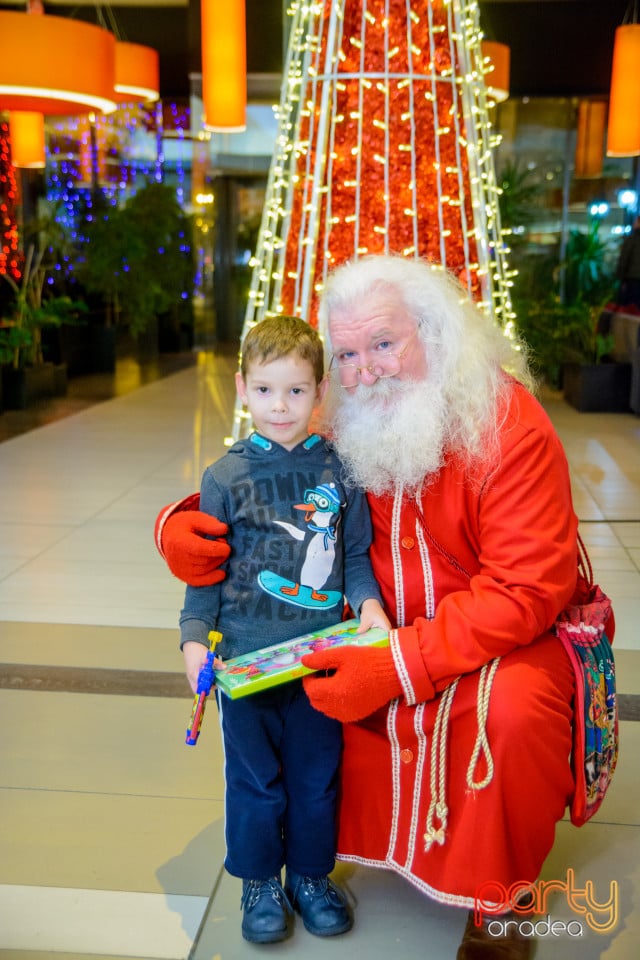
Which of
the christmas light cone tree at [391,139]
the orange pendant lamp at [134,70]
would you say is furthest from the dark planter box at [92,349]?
the christmas light cone tree at [391,139]

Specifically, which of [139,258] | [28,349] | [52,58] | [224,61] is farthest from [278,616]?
[139,258]

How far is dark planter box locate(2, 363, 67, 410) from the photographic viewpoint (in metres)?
8.62

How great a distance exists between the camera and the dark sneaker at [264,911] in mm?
1867

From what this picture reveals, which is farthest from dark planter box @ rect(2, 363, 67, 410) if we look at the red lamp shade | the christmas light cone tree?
the christmas light cone tree

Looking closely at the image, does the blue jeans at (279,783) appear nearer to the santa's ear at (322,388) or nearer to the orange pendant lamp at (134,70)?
the santa's ear at (322,388)

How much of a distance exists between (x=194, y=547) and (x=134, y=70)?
285 inches

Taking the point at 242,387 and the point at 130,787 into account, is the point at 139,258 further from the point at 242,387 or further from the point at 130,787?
the point at 242,387

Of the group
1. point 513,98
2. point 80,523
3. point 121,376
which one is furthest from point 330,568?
point 513,98

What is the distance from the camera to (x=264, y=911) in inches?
74.0

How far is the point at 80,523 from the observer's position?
16.2 feet

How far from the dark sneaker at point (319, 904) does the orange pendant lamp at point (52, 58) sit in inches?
200

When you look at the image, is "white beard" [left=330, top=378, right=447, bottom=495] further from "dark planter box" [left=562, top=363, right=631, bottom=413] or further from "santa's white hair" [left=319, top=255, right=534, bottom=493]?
"dark planter box" [left=562, top=363, right=631, bottom=413]

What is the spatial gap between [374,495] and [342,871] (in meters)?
0.82

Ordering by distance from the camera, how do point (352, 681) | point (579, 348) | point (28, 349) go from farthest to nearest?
point (579, 348) < point (28, 349) < point (352, 681)
